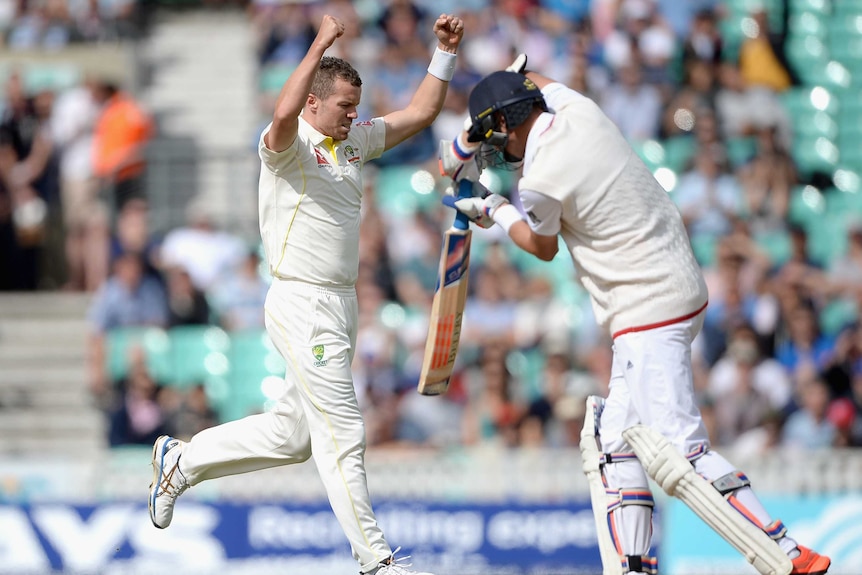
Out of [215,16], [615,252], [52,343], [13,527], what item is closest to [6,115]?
[52,343]

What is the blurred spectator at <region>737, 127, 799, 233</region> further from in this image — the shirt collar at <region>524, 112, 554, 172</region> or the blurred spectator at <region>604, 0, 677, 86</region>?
the shirt collar at <region>524, 112, 554, 172</region>

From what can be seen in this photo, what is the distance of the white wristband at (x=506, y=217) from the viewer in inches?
225

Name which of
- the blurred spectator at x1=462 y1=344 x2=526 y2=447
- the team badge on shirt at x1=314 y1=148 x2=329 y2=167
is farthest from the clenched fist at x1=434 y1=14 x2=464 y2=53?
the blurred spectator at x1=462 y1=344 x2=526 y2=447

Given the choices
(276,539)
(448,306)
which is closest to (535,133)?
(448,306)

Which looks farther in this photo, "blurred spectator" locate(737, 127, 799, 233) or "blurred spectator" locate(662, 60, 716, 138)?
"blurred spectator" locate(662, 60, 716, 138)

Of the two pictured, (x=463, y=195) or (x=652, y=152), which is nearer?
(x=463, y=195)

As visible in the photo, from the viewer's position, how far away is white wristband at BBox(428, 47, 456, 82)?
249 inches

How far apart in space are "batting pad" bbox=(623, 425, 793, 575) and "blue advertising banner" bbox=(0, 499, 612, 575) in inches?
180

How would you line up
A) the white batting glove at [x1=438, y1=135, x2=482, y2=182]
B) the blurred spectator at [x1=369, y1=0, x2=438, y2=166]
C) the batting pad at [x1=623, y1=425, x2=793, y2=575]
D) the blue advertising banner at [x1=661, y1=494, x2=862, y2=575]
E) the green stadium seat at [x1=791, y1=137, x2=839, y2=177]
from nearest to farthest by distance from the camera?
the batting pad at [x1=623, y1=425, x2=793, y2=575], the white batting glove at [x1=438, y1=135, x2=482, y2=182], the blue advertising banner at [x1=661, y1=494, x2=862, y2=575], the blurred spectator at [x1=369, y1=0, x2=438, y2=166], the green stadium seat at [x1=791, y1=137, x2=839, y2=177]

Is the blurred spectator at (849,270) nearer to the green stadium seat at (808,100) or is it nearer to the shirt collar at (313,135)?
the green stadium seat at (808,100)

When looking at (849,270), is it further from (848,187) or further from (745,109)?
(745,109)

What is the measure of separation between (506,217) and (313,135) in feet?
3.13

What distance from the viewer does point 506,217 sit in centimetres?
575

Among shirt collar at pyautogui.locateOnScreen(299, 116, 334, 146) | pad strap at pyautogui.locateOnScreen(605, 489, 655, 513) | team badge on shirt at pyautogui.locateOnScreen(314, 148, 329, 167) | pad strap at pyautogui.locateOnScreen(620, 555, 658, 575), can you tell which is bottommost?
pad strap at pyautogui.locateOnScreen(620, 555, 658, 575)
